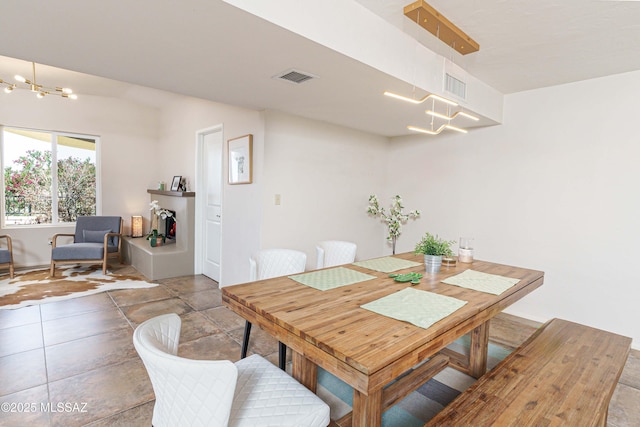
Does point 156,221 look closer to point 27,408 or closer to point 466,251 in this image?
point 27,408

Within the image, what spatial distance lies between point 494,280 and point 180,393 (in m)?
1.91

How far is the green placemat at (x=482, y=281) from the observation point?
6.10 ft

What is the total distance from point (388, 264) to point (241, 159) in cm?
216

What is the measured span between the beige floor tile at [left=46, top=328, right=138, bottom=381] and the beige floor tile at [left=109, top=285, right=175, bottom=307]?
0.84 meters

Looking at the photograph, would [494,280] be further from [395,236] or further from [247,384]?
[395,236]

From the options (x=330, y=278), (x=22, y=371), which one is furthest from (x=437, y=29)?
(x=22, y=371)

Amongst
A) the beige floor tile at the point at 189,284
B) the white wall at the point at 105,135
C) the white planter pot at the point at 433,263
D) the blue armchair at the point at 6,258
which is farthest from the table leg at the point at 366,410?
the white wall at the point at 105,135

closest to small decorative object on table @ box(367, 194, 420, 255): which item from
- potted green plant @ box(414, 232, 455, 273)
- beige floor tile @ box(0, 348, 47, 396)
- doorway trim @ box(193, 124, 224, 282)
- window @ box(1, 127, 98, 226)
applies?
potted green plant @ box(414, 232, 455, 273)

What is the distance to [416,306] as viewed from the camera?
4.98 ft

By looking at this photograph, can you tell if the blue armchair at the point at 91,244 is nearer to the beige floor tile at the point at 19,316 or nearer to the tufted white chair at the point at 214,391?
the beige floor tile at the point at 19,316

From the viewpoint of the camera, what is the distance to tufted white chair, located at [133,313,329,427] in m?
0.93

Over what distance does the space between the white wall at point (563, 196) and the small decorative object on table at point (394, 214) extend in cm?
62

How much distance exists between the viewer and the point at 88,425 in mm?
1697

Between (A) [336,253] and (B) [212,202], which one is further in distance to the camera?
(B) [212,202]
